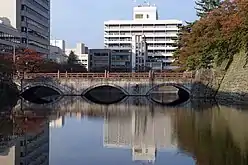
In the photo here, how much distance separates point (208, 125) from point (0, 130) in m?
12.8

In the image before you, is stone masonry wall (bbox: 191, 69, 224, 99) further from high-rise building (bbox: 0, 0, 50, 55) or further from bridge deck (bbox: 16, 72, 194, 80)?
high-rise building (bbox: 0, 0, 50, 55)

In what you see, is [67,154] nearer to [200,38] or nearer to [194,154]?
[194,154]

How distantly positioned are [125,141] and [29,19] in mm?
83965

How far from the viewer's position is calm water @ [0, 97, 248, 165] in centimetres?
1761

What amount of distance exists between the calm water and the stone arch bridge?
33.3m

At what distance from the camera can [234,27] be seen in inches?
1918

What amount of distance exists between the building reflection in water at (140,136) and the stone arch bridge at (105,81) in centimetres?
3257

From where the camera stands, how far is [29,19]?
10238 cm

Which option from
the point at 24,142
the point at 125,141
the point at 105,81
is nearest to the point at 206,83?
the point at 105,81

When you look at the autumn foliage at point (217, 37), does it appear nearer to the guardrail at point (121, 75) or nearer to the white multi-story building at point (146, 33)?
the guardrail at point (121, 75)

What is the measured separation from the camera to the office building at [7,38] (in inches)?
3231

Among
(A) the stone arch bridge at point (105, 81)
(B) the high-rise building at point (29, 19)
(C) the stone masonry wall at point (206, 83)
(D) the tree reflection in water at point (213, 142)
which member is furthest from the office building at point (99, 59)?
(D) the tree reflection in water at point (213, 142)

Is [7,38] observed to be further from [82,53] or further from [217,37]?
[82,53]

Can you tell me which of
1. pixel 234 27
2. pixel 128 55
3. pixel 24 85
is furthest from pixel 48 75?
pixel 128 55
